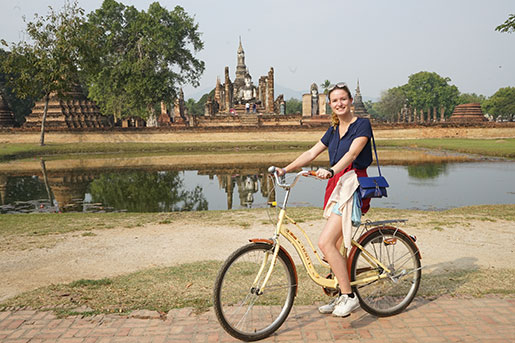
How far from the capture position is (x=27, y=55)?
85.0ft

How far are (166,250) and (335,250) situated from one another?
10.1ft

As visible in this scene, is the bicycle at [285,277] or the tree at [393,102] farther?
the tree at [393,102]

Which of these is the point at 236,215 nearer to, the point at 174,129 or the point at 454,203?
the point at 454,203

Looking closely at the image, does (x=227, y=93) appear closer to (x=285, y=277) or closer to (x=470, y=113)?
(x=470, y=113)

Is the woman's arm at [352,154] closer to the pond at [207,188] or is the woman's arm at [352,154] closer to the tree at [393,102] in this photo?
the pond at [207,188]

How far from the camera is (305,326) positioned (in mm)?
3156

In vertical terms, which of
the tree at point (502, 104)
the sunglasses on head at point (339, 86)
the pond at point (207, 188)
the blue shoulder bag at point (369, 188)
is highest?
the tree at point (502, 104)

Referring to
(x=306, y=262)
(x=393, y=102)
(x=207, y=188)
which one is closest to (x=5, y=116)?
(x=207, y=188)

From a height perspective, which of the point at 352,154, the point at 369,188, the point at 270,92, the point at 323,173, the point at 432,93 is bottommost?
the point at 369,188

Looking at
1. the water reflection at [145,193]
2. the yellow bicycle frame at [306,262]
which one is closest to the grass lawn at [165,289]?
the yellow bicycle frame at [306,262]

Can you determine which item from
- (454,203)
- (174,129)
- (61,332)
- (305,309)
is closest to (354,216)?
(305,309)

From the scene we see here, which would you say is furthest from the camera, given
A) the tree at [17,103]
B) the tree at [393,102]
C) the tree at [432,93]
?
the tree at [393,102]

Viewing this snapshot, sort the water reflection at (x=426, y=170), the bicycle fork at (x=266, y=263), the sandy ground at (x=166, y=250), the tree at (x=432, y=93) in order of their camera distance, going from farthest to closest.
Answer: the tree at (x=432, y=93) < the water reflection at (x=426, y=170) < the sandy ground at (x=166, y=250) < the bicycle fork at (x=266, y=263)

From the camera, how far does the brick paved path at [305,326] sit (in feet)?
9.74
